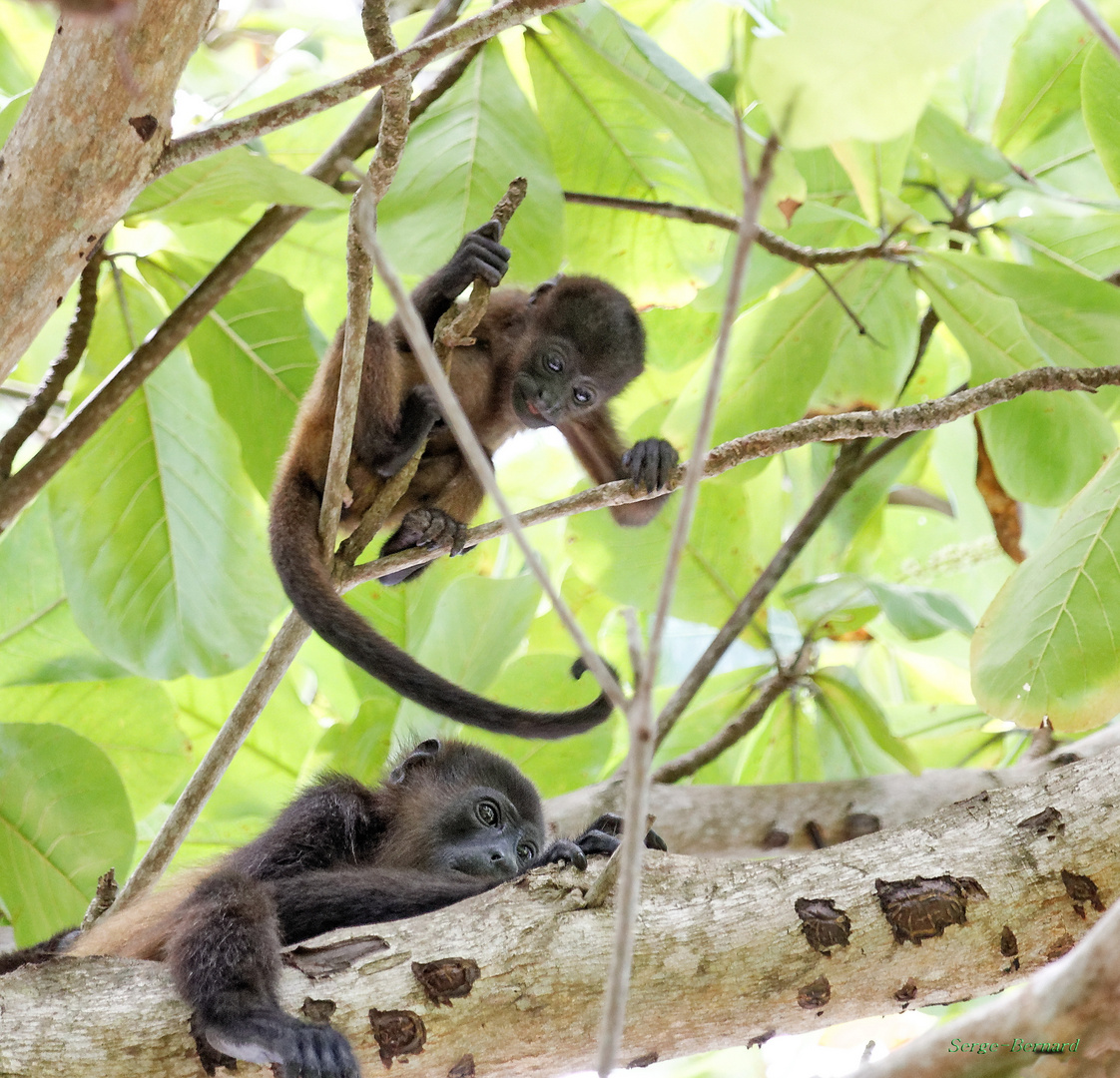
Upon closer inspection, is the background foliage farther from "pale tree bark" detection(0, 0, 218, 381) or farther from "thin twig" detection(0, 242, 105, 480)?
"pale tree bark" detection(0, 0, 218, 381)

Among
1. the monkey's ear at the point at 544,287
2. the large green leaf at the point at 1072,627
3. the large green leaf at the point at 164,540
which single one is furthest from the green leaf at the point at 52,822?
the large green leaf at the point at 1072,627

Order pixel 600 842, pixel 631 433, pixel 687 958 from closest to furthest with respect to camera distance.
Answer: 1. pixel 687 958
2. pixel 600 842
3. pixel 631 433

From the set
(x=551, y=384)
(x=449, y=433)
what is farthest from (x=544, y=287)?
(x=449, y=433)

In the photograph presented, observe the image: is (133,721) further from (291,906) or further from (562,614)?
(562,614)

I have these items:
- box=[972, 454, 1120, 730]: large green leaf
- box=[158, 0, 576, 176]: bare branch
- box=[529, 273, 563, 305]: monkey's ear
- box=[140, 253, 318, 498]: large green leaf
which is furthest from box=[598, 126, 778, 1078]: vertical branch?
box=[529, 273, 563, 305]: monkey's ear

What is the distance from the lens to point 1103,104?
8.20 feet

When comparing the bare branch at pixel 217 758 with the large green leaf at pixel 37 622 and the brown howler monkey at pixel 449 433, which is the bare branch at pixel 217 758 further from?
the large green leaf at pixel 37 622

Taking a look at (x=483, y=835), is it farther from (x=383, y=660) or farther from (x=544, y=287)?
(x=544, y=287)

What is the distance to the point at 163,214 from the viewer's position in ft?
7.66

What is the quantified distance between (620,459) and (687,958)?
6.09 feet

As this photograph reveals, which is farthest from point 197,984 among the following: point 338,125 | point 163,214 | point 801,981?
point 338,125

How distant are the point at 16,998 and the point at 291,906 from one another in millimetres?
462

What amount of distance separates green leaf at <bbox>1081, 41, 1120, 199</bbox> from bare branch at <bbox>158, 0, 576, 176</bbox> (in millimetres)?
1333

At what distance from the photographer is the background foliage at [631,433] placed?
250 cm
